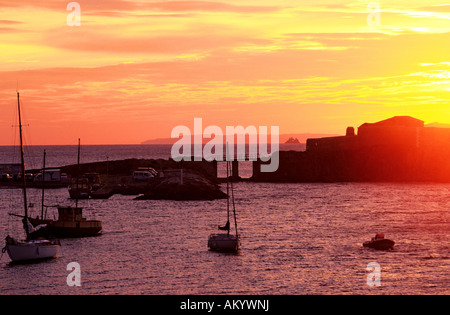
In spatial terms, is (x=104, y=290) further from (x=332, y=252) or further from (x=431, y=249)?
(x=431, y=249)

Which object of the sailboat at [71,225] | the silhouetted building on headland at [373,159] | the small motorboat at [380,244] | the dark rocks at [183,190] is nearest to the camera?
the small motorboat at [380,244]

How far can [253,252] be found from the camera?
56625 mm

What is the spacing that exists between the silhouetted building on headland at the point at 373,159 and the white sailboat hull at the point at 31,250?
110 meters

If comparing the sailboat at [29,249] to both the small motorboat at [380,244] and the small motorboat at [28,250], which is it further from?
the small motorboat at [380,244]

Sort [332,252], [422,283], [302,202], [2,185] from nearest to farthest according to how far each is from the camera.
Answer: [422,283] < [332,252] < [302,202] < [2,185]

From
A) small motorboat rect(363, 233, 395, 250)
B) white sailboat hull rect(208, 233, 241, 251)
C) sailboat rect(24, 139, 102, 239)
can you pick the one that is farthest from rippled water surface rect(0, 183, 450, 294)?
sailboat rect(24, 139, 102, 239)

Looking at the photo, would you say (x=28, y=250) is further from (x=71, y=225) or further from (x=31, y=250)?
(x=71, y=225)

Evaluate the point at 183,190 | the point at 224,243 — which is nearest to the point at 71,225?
the point at 224,243

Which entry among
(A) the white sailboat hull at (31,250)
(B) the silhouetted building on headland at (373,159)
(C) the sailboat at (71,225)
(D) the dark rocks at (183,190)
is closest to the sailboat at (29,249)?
(A) the white sailboat hull at (31,250)

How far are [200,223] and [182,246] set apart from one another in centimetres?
1806

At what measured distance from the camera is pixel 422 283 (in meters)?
44.1

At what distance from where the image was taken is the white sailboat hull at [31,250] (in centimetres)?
5062

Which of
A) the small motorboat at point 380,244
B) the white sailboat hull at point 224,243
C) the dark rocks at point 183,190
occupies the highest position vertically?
the white sailboat hull at point 224,243

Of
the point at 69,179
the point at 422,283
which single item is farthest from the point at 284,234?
the point at 69,179
